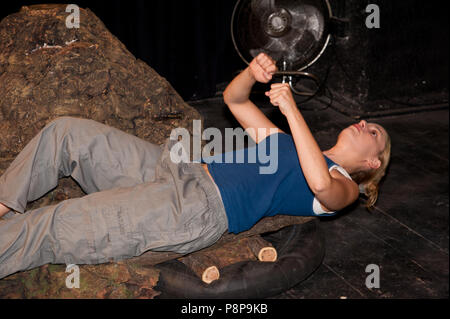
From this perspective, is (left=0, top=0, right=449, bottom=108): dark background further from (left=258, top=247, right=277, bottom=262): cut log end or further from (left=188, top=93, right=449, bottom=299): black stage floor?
(left=258, top=247, right=277, bottom=262): cut log end

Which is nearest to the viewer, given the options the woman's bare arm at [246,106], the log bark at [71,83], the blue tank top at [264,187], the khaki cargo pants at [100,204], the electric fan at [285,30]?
the khaki cargo pants at [100,204]

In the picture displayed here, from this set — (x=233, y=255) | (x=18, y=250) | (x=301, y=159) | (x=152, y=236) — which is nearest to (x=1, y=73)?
(x=18, y=250)

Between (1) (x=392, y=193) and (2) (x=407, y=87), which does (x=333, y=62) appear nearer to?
(2) (x=407, y=87)

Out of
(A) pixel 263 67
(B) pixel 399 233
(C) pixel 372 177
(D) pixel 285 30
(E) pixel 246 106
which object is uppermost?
(D) pixel 285 30

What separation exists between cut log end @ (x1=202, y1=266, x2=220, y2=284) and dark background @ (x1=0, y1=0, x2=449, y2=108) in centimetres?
247

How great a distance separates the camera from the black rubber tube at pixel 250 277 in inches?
76.6

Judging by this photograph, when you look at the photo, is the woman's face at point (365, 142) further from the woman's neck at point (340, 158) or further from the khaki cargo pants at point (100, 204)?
the khaki cargo pants at point (100, 204)

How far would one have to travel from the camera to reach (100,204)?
5.66ft

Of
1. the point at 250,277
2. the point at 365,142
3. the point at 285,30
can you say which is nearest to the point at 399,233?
the point at 365,142

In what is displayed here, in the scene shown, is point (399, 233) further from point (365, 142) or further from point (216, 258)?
point (216, 258)

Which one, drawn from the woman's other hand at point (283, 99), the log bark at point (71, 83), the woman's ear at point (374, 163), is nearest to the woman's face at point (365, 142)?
the woman's ear at point (374, 163)

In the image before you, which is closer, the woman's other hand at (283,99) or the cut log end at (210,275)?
the woman's other hand at (283,99)

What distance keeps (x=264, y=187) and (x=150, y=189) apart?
1.40 feet

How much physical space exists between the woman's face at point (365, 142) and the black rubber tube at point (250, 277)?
468 mm
